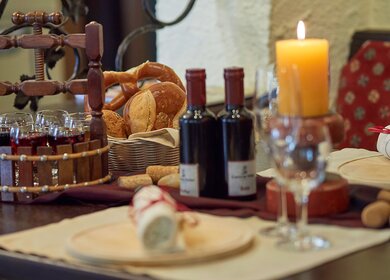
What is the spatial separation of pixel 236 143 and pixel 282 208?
0.45 ft

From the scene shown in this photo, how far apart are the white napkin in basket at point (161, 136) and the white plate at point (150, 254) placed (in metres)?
0.44

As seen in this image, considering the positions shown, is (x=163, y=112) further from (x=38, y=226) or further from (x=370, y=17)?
(x=370, y=17)

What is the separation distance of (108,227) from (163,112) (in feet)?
1.93

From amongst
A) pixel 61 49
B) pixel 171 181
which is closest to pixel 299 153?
pixel 171 181

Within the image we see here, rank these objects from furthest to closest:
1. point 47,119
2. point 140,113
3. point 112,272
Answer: point 140,113 → point 47,119 → point 112,272

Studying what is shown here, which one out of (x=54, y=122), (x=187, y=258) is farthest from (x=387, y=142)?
(x=187, y=258)

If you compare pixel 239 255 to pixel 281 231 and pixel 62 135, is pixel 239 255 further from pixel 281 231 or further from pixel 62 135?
pixel 62 135

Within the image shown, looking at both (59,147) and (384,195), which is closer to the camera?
(384,195)

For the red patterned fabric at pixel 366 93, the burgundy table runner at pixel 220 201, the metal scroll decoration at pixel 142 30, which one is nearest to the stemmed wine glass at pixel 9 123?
the burgundy table runner at pixel 220 201

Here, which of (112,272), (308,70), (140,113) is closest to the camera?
(112,272)

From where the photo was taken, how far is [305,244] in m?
1.23

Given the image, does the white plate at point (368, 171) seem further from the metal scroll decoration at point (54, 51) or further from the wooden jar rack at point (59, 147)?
the metal scroll decoration at point (54, 51)

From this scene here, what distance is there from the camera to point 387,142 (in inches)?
69.6

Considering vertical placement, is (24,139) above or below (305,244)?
above
